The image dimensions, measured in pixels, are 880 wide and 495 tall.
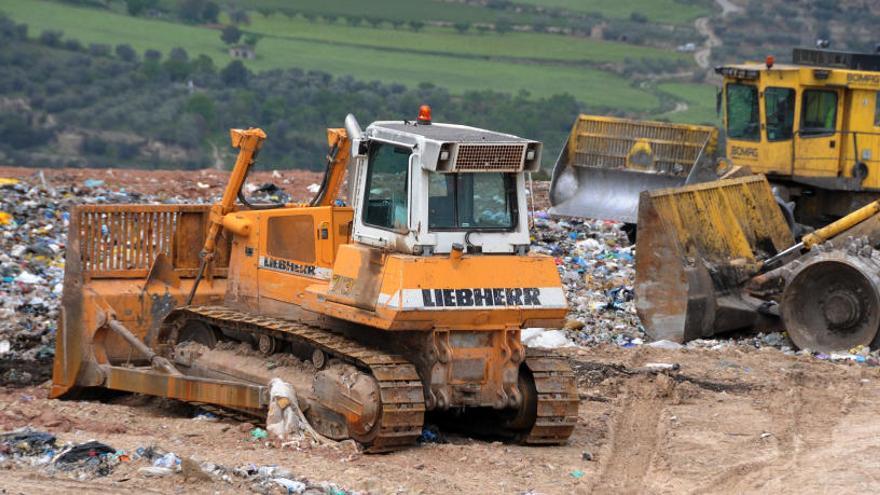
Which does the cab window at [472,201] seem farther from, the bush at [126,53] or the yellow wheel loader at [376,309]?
the bush at [126,53]

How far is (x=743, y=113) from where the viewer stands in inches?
741

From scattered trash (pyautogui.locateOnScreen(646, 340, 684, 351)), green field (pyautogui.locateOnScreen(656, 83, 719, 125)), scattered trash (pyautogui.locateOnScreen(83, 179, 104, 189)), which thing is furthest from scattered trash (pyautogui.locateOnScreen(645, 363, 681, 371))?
green field (pyautogui.locateOnScreen(656, 83, 719, 125))

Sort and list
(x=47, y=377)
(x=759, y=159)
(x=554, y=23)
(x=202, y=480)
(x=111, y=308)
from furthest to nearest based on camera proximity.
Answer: (x=554, y=23)
(x=759, y=159)
(x=47, y=377)
(x=111, y=308)
(x=202, y=480)

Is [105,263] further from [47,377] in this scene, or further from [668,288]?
[668,288]

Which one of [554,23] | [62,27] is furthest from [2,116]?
[554,23]

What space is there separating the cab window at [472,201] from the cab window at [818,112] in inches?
365

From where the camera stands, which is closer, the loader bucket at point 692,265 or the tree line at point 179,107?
the loader bucket at point 692,265

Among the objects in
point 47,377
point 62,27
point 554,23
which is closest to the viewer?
point 47,377

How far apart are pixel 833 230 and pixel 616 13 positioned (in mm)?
53626

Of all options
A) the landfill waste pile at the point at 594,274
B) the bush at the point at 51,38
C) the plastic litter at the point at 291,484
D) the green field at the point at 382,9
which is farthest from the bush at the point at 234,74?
the plastic litter at the point at 291,484

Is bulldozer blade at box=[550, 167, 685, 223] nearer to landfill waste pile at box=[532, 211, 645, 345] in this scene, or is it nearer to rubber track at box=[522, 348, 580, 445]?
landfill waste pile at box=[532, 211, 645, 345]

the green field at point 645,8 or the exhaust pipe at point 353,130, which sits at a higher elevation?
the green field at point 645,8

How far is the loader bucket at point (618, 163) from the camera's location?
19.3m

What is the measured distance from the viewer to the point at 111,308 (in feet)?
36.2
